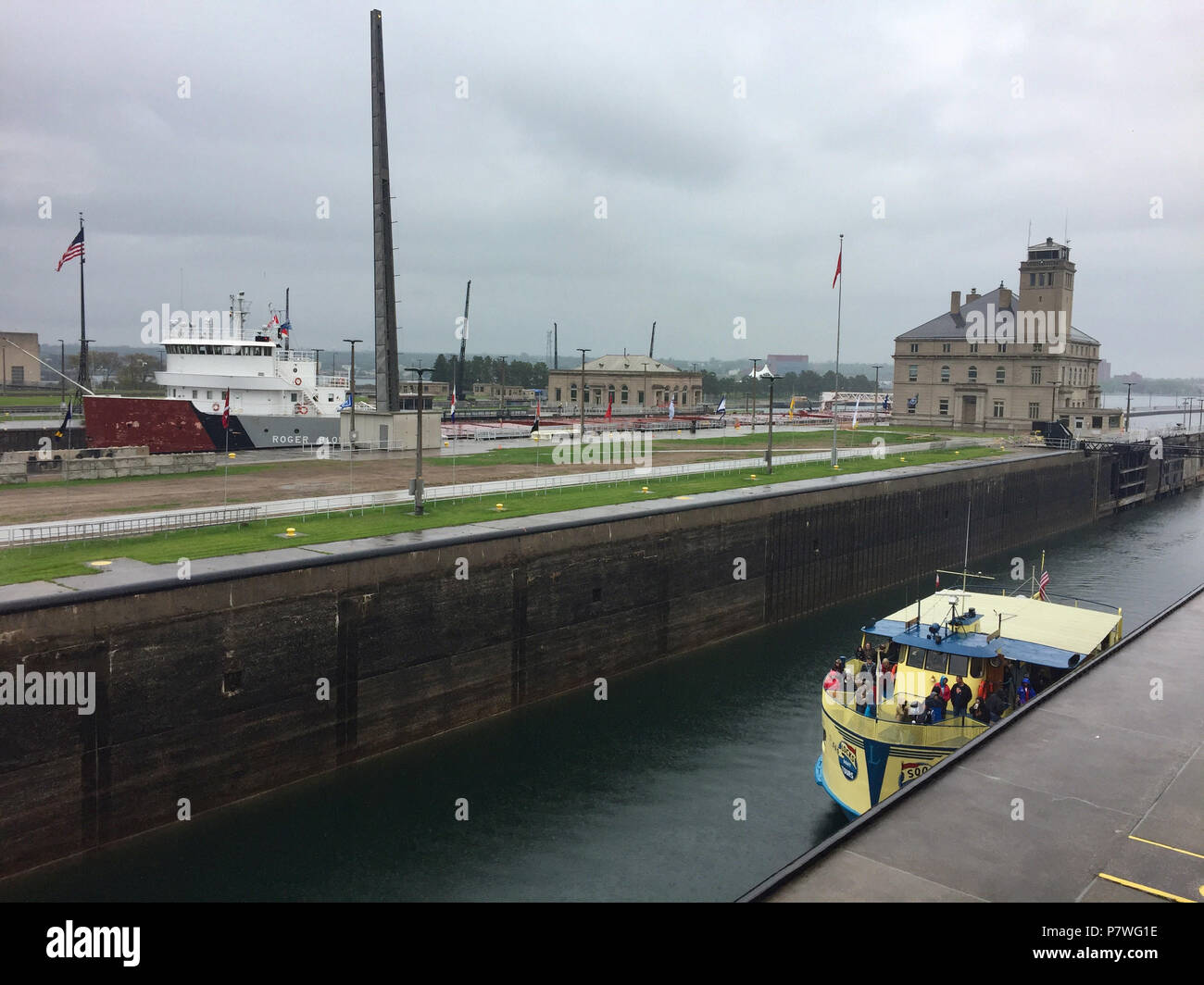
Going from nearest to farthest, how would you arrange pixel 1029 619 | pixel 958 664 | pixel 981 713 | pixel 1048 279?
1. pixel 981 713
2. pixel 958 664
3. pixel 1029 619
4. pixel 1048 279

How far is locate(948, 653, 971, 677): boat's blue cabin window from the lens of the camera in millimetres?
25406

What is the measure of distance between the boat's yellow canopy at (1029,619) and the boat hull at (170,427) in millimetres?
32259

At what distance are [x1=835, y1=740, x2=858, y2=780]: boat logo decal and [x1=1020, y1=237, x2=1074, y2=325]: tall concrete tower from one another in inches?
3566

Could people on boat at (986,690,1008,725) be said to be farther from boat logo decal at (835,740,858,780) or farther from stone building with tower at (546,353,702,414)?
stone building with tower at (546,353,702,414)

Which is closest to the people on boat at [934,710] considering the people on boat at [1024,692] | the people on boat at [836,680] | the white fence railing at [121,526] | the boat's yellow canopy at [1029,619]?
the people on boat at [1024,692]

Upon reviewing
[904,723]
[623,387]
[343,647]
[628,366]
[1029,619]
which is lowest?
[904,723]

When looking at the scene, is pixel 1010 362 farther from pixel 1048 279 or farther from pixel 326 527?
pixel 326 527

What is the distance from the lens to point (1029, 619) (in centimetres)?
2889

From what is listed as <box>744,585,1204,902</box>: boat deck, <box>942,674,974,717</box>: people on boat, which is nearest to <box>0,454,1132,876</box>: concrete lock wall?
<box>942,674,974,717</box>: people on boat

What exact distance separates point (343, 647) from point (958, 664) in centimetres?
1755

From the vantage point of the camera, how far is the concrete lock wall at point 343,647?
2158 centimetres

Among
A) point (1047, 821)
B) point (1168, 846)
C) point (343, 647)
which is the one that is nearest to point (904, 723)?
point (1047, 821)

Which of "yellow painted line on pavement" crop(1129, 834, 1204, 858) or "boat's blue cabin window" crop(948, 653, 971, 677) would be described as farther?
"boat's blue cabin window" crop(948, 653, 971, 677)
